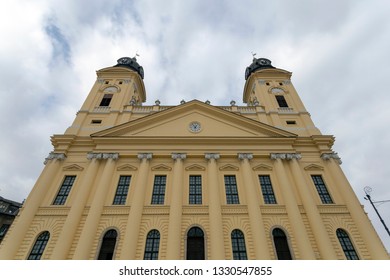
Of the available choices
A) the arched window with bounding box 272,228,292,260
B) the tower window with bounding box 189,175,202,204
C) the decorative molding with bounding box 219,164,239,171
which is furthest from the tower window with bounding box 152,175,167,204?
the arched window with bounding box 272,228,292,260

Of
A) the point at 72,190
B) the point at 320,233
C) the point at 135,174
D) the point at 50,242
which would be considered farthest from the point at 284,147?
the point at 50,242

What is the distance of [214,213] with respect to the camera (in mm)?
15148

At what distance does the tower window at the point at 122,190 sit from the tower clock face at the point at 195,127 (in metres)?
7.13

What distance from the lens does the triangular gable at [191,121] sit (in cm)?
2000

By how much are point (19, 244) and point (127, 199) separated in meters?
7.05

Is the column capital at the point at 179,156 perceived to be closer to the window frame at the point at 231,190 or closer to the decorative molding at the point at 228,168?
the decorative molding at the point at 228,168

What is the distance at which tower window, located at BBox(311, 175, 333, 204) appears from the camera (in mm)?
16922

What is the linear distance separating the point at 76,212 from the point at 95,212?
1.32m

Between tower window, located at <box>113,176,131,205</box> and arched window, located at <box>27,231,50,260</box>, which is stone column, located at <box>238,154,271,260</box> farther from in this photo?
arched window, located at <box>27,231,50,260</box>

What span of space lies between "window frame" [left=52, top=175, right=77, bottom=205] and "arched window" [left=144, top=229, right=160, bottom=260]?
7391 mm

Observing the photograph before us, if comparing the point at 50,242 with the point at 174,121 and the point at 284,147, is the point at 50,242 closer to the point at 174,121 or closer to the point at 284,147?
the point at 174,121

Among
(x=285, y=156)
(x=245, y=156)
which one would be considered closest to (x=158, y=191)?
(x=245, y=156)

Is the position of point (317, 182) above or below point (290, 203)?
above

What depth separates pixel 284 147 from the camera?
1923 centimetres
